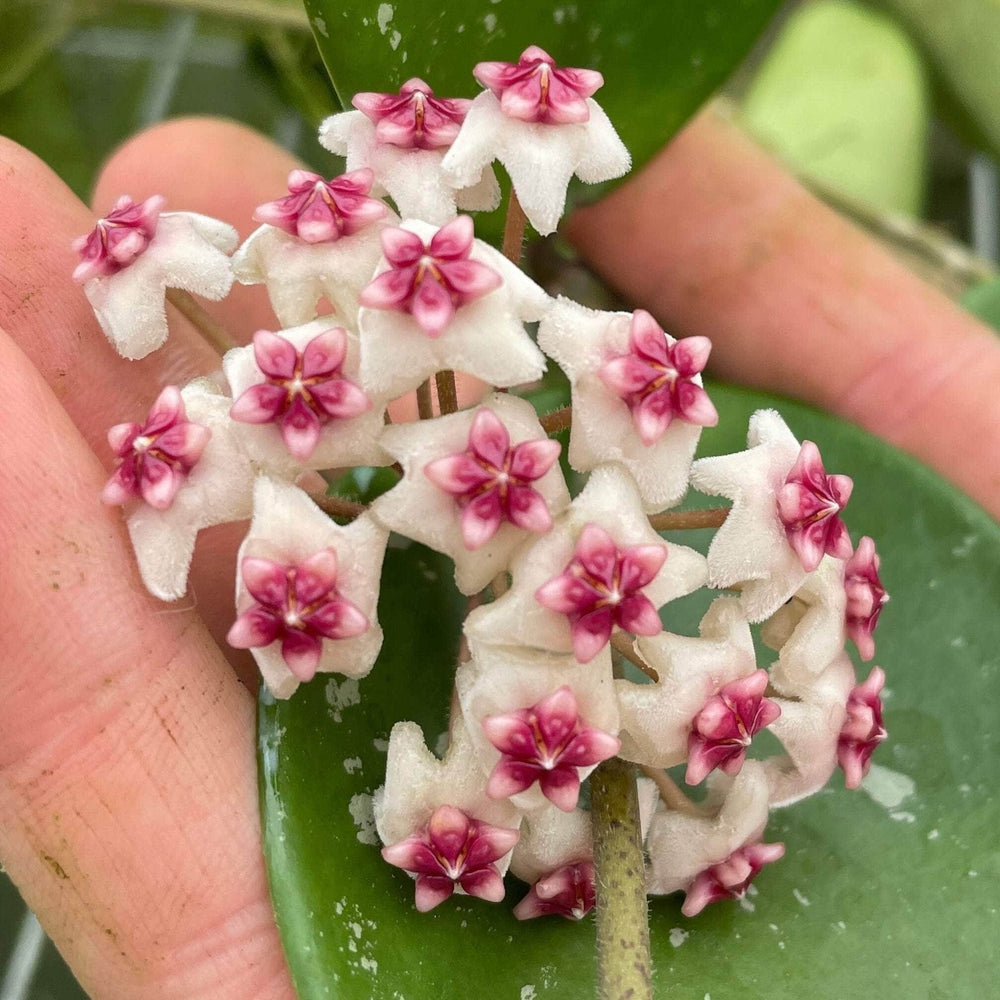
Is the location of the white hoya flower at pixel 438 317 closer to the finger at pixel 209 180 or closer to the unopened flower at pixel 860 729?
the unopened flower at pixel 860 729

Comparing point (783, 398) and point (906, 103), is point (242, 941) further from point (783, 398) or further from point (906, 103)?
point (906, 103)

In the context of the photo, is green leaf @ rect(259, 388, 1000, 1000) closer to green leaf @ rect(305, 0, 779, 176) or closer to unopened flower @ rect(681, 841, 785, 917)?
unopened flower @ rect(681, 841, 785, 917)

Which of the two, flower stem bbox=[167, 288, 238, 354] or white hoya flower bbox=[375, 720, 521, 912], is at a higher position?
flower stem bbox=[167, 288, 238, 354]

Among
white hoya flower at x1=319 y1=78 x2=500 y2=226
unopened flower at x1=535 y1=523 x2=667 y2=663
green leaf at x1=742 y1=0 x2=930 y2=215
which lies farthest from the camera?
green leaf at x1=742 y1=0 x2=930 y2=215

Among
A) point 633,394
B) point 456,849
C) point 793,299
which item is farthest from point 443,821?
point 793,299

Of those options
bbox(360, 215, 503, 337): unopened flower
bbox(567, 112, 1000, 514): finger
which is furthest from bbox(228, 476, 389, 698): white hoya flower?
bbox(567, 112, 1000, 514): finger

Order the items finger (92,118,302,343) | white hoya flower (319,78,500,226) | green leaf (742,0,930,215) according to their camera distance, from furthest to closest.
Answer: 1. green leaf (742,0,930,215)
2. finger (92,118,302,343)
3. white hoya flower (319,78,500,226)
